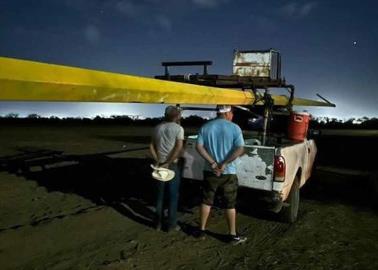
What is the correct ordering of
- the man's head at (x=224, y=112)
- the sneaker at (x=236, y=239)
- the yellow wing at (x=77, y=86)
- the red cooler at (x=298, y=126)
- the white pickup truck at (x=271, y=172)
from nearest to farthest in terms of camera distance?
the yellow wing at (x=77, y=86) < the sneaker at (x=236, y=239) < the man's head at (x=224, y=112) < the white pickup truck at (x=271, y=172) < the red cooler at (x=298, y=126)

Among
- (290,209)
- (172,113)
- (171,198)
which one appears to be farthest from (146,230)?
(290,209)

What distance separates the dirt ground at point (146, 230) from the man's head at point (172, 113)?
4.70 feet

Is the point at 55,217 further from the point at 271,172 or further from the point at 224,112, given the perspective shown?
the point at 271,172

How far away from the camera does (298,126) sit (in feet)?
26.7

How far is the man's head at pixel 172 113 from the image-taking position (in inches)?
244

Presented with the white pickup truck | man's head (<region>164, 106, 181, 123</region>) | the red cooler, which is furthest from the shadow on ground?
the red cooler

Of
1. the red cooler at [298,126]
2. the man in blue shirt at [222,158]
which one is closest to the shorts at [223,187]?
the man in blue shirt at [222,158]

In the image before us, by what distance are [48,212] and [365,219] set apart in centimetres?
572

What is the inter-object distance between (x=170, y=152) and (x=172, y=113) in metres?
0.61

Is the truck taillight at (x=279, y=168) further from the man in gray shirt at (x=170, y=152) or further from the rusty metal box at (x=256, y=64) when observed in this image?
the rusty metal box at (x=256, y=64)

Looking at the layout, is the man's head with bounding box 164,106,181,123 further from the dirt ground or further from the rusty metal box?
the rusty metal box

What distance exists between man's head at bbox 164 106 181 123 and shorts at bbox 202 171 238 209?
1023mm

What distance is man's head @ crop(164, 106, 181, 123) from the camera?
620 cm

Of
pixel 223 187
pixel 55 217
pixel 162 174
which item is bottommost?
pixel 55 217
